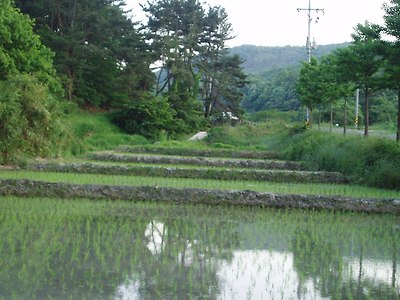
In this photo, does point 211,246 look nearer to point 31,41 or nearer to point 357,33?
point 357,33

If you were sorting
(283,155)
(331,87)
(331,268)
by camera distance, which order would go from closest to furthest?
(331,268), (283,155), (331,87)

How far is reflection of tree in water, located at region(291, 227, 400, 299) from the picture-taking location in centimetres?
659

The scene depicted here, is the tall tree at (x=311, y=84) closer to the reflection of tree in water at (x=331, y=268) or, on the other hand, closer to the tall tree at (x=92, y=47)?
the tall tree at (x=92, y=47)

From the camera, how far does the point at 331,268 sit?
7.68 m

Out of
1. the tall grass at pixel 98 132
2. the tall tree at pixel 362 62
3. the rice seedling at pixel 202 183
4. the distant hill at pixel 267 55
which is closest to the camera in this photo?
the rice seedling at pixel 202 183

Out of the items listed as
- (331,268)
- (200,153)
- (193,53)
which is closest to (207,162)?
(200,153)

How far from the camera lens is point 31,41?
24.8 meters

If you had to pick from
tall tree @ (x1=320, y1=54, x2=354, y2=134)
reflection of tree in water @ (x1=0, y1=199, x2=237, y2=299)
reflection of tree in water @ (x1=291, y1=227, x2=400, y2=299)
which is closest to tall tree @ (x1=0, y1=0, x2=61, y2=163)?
reflection of tree in water @ (x1=0, y1=199, x2=237, y2=299)

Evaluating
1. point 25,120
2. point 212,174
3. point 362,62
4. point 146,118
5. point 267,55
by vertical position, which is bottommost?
point 212,174

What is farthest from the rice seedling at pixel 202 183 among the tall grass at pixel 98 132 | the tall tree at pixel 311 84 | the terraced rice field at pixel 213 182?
the tall tree at pixel 311 84

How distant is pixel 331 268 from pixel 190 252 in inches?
73.1

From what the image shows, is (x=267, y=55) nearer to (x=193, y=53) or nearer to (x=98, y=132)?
(x=193, y=53)

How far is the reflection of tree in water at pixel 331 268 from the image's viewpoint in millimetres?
6586

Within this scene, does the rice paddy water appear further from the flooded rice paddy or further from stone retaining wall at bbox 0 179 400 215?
stone retaining wall at bbox 0 179 400 215
